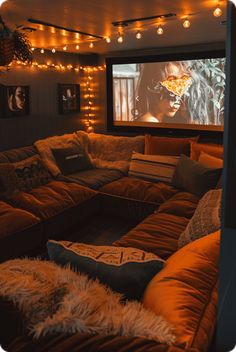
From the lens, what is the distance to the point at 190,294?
1.32 meters

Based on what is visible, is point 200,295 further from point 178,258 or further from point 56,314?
point 56,314

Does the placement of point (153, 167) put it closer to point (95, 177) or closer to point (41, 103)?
point (95, 177)

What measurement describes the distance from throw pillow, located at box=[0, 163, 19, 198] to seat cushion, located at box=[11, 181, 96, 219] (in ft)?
0.25

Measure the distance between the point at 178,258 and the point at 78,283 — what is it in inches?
19.7

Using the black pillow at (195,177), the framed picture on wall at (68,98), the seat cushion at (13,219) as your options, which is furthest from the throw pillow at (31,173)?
the black pillow at (195,177)

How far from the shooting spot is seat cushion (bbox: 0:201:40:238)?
2859 millimetres

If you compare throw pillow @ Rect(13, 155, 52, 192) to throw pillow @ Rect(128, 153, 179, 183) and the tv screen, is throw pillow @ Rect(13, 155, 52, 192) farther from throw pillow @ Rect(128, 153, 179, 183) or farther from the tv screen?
the tv screen

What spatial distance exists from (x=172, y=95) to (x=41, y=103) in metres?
1.88

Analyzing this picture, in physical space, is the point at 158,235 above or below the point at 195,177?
below

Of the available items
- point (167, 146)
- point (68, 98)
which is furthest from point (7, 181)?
point (68, 98)

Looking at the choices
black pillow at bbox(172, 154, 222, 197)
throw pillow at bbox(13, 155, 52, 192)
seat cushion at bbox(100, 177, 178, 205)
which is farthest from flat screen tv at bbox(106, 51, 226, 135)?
throw pillow at bbox(13, 155, 52, 192)

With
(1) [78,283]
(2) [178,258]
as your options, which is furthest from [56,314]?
(2) [178,258]

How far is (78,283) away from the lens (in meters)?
1.33

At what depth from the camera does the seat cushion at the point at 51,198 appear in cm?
335
